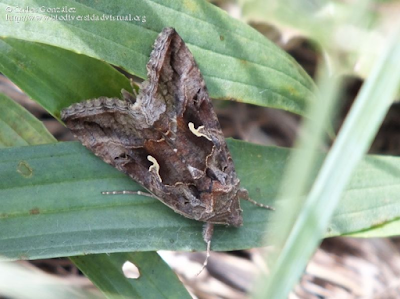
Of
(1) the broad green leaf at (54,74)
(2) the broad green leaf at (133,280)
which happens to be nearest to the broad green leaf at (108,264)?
(2) the broad green leaf at (133,280)

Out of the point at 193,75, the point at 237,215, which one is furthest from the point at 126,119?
the point at 237,215

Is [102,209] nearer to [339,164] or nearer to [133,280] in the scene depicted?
[133,280]

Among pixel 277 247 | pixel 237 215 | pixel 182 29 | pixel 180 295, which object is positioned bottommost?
pixel 277 247

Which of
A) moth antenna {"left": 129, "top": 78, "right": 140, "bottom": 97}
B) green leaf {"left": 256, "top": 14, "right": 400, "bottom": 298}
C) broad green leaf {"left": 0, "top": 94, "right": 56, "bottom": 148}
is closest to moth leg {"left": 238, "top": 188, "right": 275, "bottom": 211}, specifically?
moth antenna {"left": 129, "top": 78, "right": 140, "bottom": 97}

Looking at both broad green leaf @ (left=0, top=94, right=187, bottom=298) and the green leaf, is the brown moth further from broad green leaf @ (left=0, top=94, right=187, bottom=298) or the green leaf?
the green leaf

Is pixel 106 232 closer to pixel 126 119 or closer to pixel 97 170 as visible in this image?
pixel 97 170

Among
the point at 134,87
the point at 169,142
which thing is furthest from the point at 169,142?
the point at 134,87
